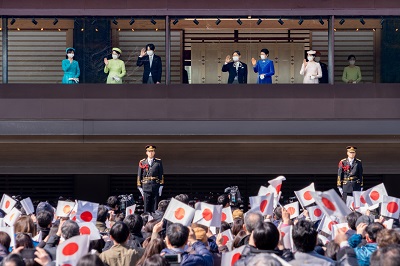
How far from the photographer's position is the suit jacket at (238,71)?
26.2 meters

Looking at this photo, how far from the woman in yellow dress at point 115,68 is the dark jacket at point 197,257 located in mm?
15642

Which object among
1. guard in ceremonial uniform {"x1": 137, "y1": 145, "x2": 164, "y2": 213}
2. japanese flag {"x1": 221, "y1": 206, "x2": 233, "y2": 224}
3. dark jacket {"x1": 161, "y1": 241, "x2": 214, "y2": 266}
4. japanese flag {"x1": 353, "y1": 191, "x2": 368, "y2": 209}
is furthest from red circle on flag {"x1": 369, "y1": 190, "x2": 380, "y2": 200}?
dark jacket {"x1": 161, "y1": 241, "x2": 214, "y2": 266}

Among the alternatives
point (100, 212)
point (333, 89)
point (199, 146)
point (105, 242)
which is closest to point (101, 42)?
point (199, 146)

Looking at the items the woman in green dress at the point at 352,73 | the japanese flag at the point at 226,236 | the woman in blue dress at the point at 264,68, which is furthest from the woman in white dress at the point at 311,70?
the japanese flag at the point at 226,236

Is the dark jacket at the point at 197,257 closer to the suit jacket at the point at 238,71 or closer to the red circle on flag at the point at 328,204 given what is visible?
the red circle on flag at the point at 328,204

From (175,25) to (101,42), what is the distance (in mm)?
2203

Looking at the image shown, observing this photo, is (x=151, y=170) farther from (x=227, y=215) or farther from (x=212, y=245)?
(x=212, y=245)

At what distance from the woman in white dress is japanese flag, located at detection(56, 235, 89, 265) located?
1778 centimetres

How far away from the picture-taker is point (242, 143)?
26562mm

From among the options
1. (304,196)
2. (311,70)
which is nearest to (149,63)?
(311,70)

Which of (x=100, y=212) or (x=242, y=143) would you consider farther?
(x=242, y=143)

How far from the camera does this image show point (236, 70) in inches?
1033

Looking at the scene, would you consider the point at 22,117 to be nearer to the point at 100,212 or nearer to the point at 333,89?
the point at 333,89

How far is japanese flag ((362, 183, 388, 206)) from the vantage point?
55.6ft
